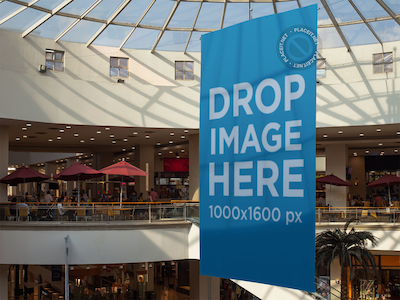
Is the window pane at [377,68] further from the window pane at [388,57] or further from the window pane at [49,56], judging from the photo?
the window pane at [49,56]

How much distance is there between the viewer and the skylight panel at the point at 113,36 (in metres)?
20.4

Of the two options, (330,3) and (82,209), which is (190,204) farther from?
(330,3)

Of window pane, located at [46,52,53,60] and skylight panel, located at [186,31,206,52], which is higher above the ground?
skylight panel, located at [186,31,206,52]

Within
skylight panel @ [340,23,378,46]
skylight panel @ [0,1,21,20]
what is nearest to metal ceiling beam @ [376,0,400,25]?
skylight panel @ [340,23,378,46]

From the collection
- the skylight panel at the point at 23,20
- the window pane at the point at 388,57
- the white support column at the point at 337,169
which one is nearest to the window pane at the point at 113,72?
the skylight panel at the point at 23,20

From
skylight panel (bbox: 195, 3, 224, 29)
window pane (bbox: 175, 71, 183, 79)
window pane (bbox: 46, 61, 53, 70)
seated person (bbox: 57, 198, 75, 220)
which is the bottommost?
seated person (bbox: 57, 198, 75, 220)

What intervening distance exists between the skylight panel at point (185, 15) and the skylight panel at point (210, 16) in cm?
32

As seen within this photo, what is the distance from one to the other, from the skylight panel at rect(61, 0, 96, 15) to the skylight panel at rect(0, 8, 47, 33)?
114cm

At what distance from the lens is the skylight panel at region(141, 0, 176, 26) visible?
59.8 feet

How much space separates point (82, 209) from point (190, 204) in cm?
469

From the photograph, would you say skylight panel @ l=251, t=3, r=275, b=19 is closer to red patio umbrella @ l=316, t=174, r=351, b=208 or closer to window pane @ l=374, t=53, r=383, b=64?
window pane @ l=374, t=53, r=383, b=64

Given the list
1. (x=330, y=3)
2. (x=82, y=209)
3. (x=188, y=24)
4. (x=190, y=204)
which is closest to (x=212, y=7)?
(x=188, y=24)

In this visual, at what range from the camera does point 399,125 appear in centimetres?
2072

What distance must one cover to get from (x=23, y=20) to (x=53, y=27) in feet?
4.73
